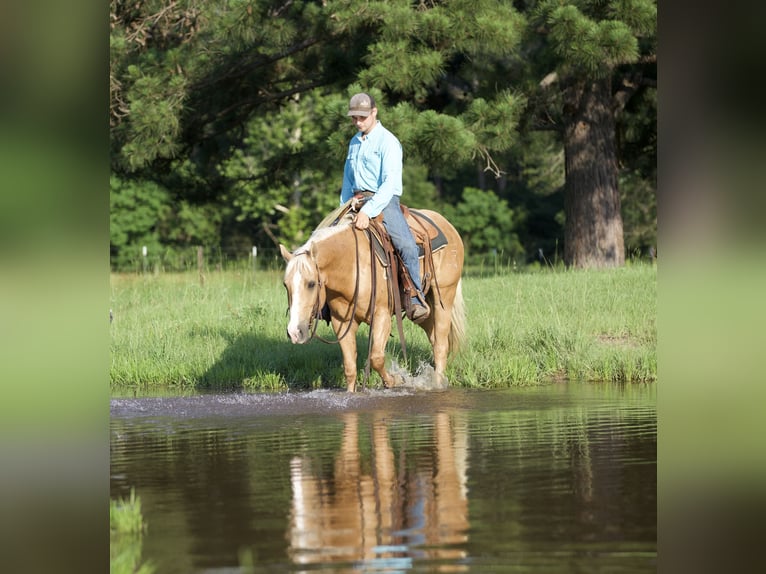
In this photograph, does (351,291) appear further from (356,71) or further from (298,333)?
(356,71)

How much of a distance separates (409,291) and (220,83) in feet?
47.7

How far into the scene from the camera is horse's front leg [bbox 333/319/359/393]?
1138cm

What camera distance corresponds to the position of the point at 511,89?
74.4ft

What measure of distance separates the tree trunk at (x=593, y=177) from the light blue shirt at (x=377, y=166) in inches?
534

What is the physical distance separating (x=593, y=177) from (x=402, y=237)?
13718 millimetres

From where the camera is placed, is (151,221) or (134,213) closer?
(134,213)

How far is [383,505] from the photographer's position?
6531mm

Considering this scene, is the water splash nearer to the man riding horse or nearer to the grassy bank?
the grassy bank

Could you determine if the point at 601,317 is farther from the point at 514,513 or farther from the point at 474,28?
the point at 514,513

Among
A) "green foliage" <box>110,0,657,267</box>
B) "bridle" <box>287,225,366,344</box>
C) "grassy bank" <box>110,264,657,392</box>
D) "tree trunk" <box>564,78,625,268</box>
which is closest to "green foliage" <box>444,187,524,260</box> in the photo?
"green foliage" <box>110,0,657,267</box>

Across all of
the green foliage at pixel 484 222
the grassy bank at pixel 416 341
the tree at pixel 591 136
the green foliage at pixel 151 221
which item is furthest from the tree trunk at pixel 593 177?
the green foliage at pixel 151 221

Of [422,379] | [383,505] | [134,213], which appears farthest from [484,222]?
[383,505]

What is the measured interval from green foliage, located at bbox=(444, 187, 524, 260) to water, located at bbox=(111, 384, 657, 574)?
35.8 metres
